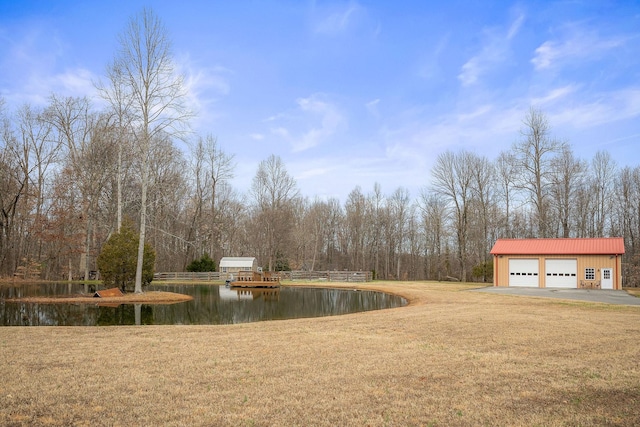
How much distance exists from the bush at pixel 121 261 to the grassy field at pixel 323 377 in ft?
43.2

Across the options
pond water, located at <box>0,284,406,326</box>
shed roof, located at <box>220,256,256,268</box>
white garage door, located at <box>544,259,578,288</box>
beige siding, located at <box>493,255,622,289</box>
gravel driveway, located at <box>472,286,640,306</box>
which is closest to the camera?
pond water, located at <box>0,284,406,326</box>

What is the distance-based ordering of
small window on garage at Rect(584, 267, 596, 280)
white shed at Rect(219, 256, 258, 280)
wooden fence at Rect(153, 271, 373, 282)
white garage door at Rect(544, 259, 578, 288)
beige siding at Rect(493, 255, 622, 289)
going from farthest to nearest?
white shed at Rect(219, 256, 258, 280), wooden fence at Rect(153, 271, 373, 282), white garage door at Rect(544, 259, 578, 288), small window on garage at Rect(584, 267, 596, 280), beige siding at Rect(493, 255, 622, 289)

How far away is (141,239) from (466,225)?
1232 inches

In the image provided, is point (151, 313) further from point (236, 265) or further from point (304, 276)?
point (304, 276)

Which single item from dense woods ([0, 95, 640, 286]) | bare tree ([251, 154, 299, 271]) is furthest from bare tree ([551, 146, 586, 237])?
bare tree ([251, 154, 299, 271])

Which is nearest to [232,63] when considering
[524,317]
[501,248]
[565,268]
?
[524,317]

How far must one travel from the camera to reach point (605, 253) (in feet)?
87.2

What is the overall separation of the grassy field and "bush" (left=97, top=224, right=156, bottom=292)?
43.2ft

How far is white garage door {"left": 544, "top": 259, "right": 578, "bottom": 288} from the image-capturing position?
27516mm

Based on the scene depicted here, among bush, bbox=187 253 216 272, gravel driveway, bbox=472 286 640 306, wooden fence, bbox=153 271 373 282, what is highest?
bush, bbox=187 253 216 272

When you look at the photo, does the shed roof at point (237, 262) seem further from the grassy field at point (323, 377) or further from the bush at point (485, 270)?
the grassy field at point (323, 377)

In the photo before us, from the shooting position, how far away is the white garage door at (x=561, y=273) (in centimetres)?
2752

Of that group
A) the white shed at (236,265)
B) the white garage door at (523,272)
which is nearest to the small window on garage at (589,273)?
the white garage door at (523,272)

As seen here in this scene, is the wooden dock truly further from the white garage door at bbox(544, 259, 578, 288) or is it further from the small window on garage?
the small window on garage
